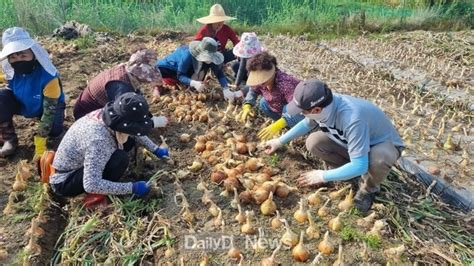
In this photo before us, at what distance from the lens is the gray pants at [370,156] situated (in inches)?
96.7

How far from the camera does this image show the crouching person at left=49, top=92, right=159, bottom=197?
230 cm

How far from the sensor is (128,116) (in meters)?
2.28

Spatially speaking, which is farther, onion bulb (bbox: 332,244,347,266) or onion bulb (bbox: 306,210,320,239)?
onion bulb (bbox: 306,210,320,239)

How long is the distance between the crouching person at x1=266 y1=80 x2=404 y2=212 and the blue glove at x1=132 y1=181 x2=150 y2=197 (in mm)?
910

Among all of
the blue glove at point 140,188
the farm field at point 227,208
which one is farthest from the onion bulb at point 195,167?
the blue glove at point 140,188

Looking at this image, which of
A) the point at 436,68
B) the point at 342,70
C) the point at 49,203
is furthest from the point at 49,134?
the point at 436,68

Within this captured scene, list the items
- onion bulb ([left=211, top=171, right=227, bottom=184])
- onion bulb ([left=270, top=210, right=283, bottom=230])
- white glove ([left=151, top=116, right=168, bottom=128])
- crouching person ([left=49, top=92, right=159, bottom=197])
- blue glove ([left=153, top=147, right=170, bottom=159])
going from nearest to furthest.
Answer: crouching person ([left=49, top=92, right=159, bottom=197]), onion bulb ([left=270, top=210, right=283, bottom=230]), onion bulb ([left=211, top=171, right=227, bottom=184]), blue glove ([left=153, top=147, right=170, bottom=159]), white glove ([left=151, top=116, right=168, bottom=128])

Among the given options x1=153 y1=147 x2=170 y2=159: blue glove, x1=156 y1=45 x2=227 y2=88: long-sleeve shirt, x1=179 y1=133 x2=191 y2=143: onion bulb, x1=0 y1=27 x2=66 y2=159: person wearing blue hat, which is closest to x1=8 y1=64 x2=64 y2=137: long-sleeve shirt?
x1=0 y1=27 x2=66 y2=159: person wearing blue hat

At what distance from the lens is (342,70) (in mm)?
5180

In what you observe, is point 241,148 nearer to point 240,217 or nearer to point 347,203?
point 240,217

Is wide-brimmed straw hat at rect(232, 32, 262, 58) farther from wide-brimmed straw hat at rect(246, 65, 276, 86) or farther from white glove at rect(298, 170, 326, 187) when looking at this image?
white glove at rect(298, 170, 326, 187)

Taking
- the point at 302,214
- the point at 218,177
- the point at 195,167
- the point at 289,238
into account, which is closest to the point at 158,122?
the point at 195,167

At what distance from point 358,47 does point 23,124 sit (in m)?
4.74

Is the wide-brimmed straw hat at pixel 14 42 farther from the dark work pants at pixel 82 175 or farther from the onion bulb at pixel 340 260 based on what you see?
the onion bulb at pixel 340 260
